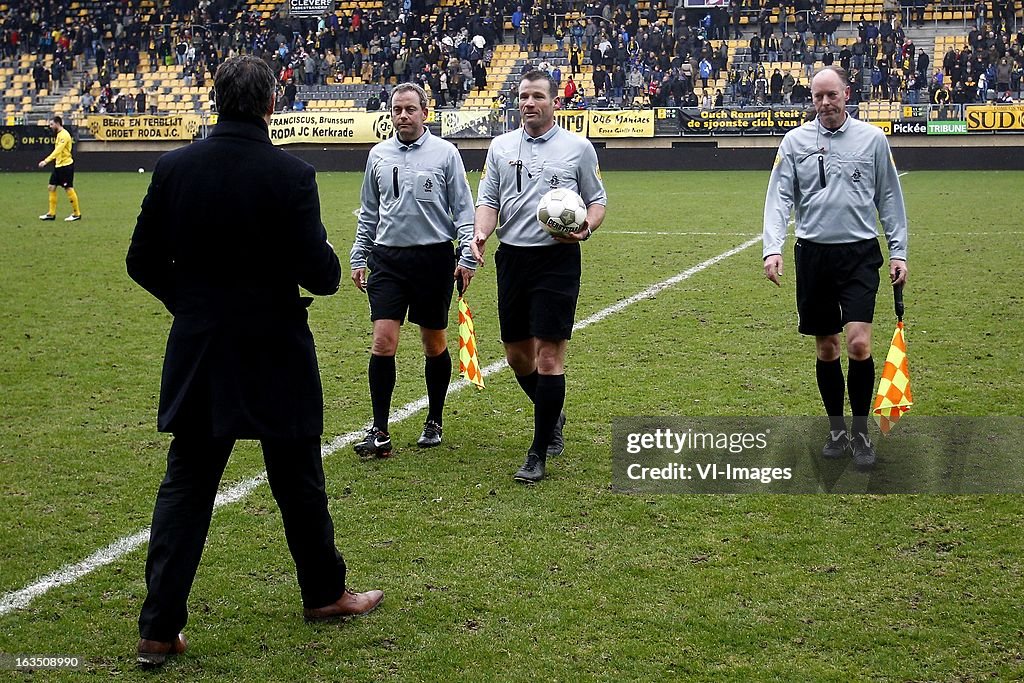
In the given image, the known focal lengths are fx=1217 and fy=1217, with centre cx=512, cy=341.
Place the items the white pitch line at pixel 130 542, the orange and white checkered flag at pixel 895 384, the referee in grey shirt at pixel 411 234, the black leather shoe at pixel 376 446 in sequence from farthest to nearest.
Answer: the referee in grey shirt at pixel 411 234 < the black leather shoe at pixel 376 446 < the orange and white checkered flag at pixel 895 384 < the white pitch line at pixel 130 542

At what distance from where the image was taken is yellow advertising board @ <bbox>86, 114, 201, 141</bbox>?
36.6 meters

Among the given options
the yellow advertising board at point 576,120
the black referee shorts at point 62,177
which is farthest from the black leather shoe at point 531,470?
the yellow advertising board at point 576,120

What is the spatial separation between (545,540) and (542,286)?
4.91 feet

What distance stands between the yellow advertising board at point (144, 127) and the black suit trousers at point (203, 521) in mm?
34076

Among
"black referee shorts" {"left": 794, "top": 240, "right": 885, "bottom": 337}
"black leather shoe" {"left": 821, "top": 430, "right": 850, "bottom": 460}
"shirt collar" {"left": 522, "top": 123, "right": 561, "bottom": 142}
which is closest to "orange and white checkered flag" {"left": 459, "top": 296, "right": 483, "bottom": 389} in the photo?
"shirt collar" {"left": 522, "top": 123, "right": 561, "bottom": 142}

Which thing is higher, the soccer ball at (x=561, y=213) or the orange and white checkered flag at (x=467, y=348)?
the soccer ball at (x=561, y=213)

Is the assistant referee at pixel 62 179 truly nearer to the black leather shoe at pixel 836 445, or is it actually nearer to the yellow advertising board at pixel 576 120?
the yellow advertising board at pixel 576 120

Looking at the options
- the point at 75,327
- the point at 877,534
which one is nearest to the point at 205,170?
the point at 877,534

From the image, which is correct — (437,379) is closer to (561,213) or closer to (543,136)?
(561,213)

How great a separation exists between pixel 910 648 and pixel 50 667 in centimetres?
283

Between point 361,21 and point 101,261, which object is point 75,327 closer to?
point 101,261

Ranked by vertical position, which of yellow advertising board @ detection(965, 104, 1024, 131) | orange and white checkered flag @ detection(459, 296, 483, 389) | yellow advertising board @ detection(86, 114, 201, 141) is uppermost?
orange and white checkered flag @ detection(459, 296, 483, 389)

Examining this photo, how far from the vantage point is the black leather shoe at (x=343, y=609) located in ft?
14.2

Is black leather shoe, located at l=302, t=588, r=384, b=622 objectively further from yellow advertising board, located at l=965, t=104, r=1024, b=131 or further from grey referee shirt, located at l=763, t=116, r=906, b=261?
yellow advertising board, located at l=965, t=104, r=1024, b=131
